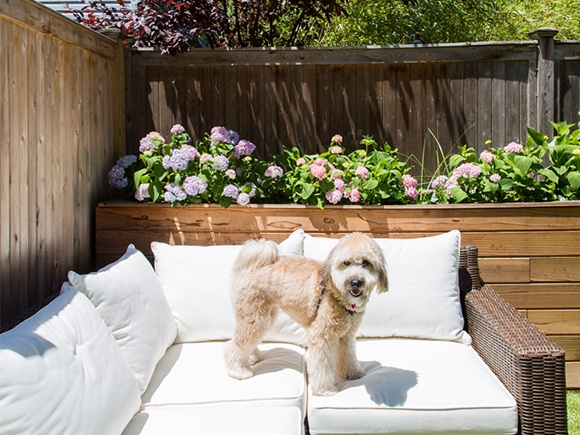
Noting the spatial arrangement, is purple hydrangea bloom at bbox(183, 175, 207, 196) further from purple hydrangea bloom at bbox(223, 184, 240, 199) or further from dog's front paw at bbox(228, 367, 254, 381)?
dog's front paw at bbox(228, 367, 254, 381)

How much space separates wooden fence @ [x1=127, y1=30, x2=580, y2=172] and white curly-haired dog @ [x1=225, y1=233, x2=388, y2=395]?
2.09m

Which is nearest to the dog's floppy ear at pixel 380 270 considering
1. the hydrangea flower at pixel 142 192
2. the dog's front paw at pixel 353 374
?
the dog's front paw at pixel 353 374

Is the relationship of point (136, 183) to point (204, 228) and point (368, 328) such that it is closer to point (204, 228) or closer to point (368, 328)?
point (204, 228)

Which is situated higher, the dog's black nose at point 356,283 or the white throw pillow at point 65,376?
the dog's black nose at point 356,283

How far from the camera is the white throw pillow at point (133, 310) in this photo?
109 inches

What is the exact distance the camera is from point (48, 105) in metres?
3.41

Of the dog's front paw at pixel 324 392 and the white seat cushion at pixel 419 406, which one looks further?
the dog's front paw at pixel 324 392

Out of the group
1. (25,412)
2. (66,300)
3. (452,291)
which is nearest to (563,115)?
(452,291)

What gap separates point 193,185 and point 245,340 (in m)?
1.36

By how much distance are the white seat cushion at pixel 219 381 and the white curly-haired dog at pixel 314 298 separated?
8cm

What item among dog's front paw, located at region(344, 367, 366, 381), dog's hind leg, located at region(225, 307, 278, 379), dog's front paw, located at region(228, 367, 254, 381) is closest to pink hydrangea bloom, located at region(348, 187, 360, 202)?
dog's hind leg, located at region(225, 307, 278, 379)

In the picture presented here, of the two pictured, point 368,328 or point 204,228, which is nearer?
point 368,328

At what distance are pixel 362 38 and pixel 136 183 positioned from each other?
14.2 feet

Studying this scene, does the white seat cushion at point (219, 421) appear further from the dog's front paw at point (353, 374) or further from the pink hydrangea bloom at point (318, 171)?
the pink hydrangea bloom at point (318, 171)
